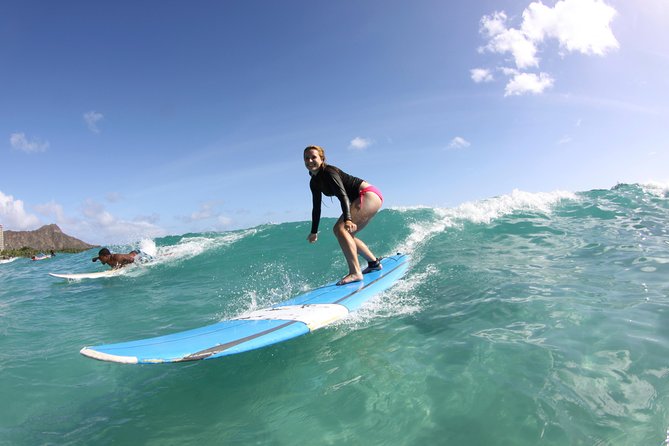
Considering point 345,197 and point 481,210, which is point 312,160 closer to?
point 345,197

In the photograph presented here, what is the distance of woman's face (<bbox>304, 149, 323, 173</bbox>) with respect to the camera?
4934 millimetres

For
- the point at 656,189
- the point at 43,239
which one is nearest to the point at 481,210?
the point at 656,189

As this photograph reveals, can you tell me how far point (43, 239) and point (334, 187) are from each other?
344 ft

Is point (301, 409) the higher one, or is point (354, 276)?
point (354, 276)

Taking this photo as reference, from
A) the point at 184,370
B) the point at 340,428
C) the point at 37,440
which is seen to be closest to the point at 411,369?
the point at 340,428

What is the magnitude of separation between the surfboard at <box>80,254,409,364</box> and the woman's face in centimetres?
180

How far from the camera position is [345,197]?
4.91 metres

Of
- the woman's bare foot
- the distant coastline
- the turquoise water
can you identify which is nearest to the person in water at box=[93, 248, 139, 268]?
the turquoise water

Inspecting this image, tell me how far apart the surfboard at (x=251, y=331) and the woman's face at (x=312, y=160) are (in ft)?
5.91

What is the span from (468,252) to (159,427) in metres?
7.47

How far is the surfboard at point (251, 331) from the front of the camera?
2986 mm

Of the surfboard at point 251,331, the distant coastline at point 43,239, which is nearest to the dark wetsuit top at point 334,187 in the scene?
the surfboard at point 251,331

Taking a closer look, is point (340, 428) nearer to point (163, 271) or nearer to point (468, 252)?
point (468, 252)

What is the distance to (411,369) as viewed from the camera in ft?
10.6
